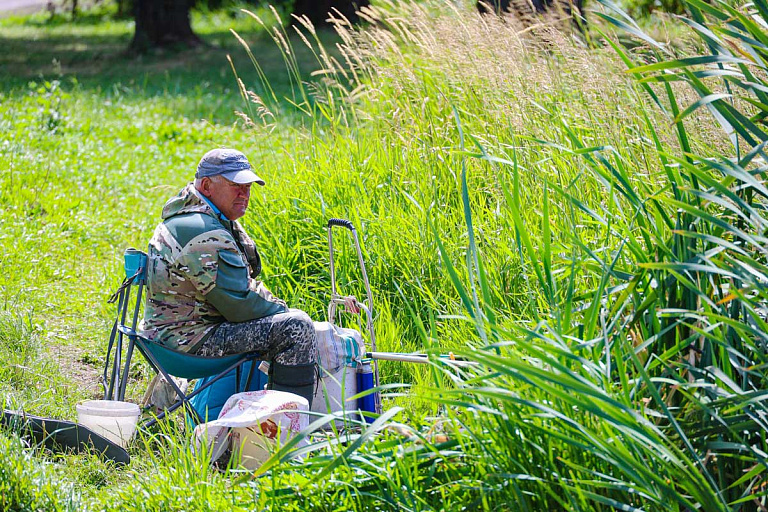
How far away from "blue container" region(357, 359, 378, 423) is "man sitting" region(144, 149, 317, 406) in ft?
0.71

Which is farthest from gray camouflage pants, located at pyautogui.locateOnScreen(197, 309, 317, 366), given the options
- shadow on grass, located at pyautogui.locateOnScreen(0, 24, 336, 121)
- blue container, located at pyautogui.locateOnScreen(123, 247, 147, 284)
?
shadow on grass, located at pyautogui.locateOnScreen(0, 24, 336, 121)


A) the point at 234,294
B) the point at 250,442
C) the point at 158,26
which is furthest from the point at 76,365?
the point at 158,26

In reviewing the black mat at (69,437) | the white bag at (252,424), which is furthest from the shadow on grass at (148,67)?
the white bag at (252,424)

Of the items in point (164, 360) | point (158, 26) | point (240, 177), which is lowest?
point (158, 26)

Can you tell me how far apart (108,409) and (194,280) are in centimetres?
66

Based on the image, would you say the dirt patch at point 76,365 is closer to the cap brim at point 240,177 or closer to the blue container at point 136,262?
the blue container at point 136,262

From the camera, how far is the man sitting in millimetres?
4086

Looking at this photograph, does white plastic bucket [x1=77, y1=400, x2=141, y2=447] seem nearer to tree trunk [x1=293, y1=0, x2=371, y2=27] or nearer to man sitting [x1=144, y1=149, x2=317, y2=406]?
man sitting [x1=144, y1=149, x2=317, y2=406]

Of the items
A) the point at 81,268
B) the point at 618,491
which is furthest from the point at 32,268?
the point at 618,491

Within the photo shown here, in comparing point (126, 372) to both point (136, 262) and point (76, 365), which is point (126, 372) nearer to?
point (136, 262)

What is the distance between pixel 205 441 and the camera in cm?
322

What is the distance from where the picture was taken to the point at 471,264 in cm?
298

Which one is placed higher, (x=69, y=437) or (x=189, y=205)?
(x=189, y=205)

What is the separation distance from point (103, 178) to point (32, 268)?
235cm
